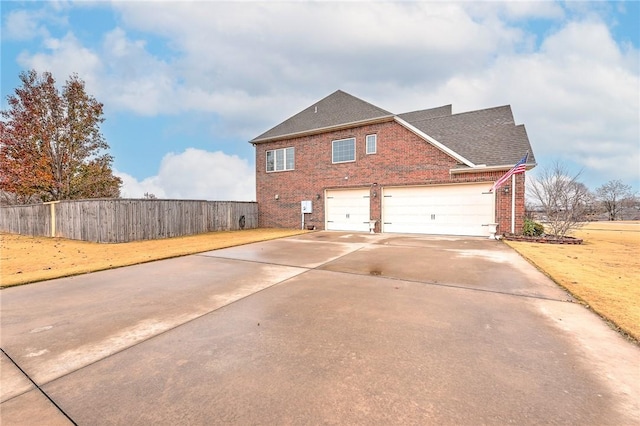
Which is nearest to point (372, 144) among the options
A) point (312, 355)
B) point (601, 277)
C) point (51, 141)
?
point (601, 277)

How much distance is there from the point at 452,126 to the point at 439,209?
5105 mm

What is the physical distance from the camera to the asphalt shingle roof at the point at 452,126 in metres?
11.6

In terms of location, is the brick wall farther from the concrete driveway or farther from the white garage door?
the concrete driveway

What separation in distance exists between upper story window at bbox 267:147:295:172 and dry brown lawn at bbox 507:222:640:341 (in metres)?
12.3

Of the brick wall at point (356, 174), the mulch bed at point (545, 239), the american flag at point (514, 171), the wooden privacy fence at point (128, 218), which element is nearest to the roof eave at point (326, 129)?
the brick wall at point (356, 174)

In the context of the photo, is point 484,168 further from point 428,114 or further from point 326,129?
point 428,114

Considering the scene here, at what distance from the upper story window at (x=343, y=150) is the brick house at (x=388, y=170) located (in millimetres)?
54

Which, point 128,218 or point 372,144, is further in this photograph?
point 372,144

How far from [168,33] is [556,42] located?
17.1 meters

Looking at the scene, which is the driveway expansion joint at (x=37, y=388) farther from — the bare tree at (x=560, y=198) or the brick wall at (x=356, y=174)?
the bare tree at (x=560, y=198)

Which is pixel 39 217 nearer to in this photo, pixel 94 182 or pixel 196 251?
pixel 94 182

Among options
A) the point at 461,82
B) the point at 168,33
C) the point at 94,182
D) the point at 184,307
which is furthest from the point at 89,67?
the point at 461,82

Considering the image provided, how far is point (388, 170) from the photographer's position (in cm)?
1338

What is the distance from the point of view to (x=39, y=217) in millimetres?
14883
